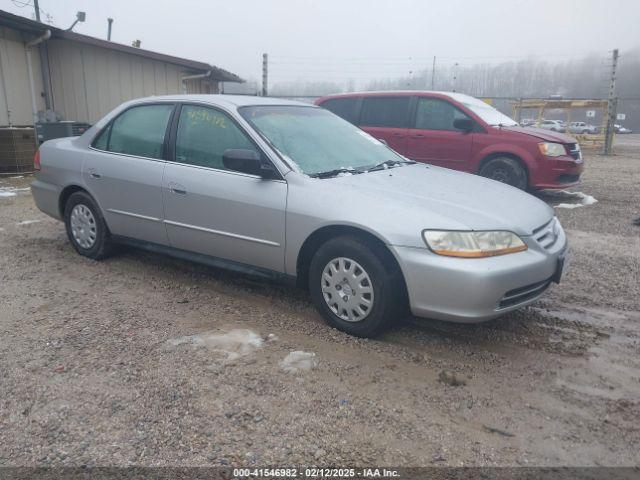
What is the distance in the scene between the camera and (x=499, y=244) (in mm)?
3197

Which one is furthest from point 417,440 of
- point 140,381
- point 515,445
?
point 140,381

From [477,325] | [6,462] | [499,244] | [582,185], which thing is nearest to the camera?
[6,462]

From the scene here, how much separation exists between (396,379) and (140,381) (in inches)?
57.1

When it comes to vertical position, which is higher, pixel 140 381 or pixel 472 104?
pixel 472 104

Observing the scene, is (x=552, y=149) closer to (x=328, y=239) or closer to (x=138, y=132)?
(x=328, y=239)

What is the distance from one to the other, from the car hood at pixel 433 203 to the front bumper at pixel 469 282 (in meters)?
0.19

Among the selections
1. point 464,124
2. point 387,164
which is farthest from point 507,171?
point 387,164

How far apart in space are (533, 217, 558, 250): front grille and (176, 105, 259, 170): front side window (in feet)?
6.84

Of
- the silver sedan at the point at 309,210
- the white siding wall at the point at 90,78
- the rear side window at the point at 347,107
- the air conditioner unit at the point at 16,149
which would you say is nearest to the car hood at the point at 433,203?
the silver sedan at the point at 309,210

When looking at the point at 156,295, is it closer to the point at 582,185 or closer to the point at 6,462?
the point at 6,462

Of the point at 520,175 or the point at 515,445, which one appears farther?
the point at 520,175

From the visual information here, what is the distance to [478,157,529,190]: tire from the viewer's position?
7988 mm

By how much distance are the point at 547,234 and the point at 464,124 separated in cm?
495

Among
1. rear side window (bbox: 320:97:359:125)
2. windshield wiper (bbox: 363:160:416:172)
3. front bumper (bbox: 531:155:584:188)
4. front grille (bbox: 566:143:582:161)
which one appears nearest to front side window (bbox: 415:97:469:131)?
rear side window (bbox: 320:97:359:125)
